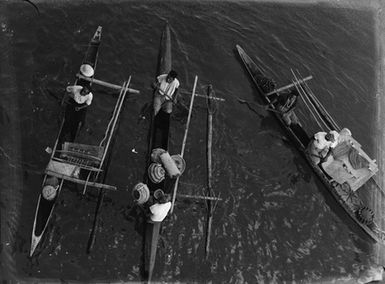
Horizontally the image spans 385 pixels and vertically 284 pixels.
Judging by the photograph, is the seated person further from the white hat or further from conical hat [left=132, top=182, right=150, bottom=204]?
the white hat

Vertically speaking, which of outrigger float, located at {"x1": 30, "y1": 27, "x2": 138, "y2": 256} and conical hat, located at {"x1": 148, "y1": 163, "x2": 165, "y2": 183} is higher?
conical hat, located at {"x1": 148, "y1": 163, "x2": 165, "y2": 183}

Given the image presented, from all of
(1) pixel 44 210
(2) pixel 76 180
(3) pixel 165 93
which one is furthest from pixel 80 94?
(1) pixel 44 210

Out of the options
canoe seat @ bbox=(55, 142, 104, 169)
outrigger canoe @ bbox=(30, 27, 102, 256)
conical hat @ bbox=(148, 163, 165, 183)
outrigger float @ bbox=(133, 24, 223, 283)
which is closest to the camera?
outrigger canoe @ bbox=(30, 27, 102, 256)

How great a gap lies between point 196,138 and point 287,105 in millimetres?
4132

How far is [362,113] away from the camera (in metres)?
18.7

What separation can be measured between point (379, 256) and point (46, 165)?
42.0ft

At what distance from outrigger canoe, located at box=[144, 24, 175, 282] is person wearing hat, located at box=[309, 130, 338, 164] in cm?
590

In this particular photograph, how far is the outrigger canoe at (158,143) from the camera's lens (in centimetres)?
1299

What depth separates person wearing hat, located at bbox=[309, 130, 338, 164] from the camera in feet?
50.5

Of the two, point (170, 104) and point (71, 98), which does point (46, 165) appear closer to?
point (71, 98)

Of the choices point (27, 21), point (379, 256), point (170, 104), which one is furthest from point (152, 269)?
point (27, 21)

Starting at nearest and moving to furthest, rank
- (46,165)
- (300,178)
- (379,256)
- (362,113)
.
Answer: (46,165), (379,256), (300,178), (362,113)

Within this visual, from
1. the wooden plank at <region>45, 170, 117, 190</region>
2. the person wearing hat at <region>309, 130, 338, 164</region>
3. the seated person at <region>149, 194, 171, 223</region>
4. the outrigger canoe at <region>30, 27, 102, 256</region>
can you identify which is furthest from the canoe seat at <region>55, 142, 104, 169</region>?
the person wearing hat at <region>309, 130, 338, 164</region>

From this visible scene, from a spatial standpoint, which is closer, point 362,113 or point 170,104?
point 170,104
